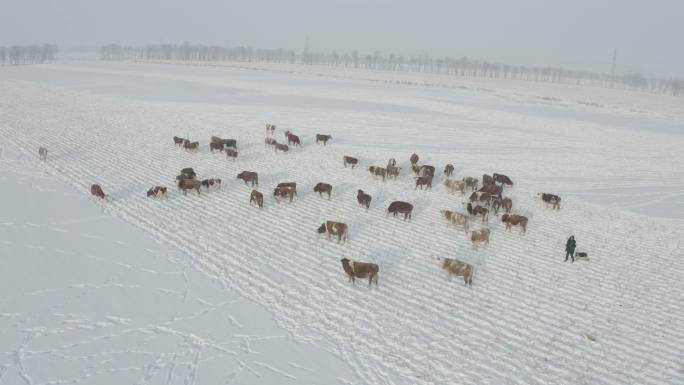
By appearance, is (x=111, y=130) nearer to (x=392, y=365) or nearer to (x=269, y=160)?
(x=269, y=160)

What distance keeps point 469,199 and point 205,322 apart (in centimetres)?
1220

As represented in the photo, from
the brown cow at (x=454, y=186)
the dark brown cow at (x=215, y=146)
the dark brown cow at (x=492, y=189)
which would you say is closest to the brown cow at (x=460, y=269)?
the dark brown cow at (x=492, y=189)

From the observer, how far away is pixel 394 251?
13.3m

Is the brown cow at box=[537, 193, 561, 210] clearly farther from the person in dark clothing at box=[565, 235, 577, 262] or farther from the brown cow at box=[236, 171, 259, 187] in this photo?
the brown cow at box=[236, 171, 259, 187]

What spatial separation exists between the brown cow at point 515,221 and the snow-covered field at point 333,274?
0.73 m

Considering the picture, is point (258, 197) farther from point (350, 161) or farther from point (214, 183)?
point (350, 161)

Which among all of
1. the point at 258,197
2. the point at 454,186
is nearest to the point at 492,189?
the point at 454,186

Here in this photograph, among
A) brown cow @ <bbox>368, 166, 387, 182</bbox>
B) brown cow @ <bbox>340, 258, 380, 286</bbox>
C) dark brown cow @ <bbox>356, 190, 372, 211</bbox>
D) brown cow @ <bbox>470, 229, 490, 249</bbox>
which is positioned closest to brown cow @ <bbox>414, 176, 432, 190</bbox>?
brown cow @ <bbox>368, 166, 387, 182</bbox>

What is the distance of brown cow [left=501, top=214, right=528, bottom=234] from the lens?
1529cm

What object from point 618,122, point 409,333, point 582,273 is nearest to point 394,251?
point 409,333

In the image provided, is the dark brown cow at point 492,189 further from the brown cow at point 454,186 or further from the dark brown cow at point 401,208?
the dark brown cow at point 401,208

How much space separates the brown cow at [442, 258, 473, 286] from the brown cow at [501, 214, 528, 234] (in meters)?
4.67

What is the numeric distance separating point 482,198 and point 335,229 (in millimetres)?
6759

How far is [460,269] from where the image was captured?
1155 cm
